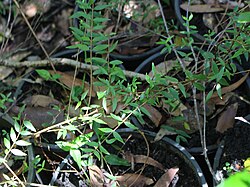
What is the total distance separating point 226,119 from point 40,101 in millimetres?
932

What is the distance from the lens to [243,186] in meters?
0.52

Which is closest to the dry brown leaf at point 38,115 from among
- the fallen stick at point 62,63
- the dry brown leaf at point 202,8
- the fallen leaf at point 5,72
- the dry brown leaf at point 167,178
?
the fallen stick at point 62,63

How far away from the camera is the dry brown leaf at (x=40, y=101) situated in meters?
2.13

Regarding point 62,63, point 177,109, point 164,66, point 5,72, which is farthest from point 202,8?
point 5,72

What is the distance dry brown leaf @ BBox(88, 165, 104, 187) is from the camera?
1.62 meters

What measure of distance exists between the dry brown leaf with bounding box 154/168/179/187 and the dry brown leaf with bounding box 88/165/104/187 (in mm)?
229

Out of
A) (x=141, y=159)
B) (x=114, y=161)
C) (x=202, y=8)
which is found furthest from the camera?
(x=202, y=8)

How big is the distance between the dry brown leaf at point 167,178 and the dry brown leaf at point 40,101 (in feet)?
2.33

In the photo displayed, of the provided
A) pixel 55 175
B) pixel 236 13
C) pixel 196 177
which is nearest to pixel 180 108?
pixel 196 177

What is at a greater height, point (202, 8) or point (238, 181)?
point (238, 181)

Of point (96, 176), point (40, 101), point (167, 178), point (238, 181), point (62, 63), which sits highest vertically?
point (238, 181)

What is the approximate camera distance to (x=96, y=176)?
1.64 m

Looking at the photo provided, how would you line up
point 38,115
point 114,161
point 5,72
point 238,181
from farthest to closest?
1. point 5,72
2. point 38,115
3. point 114,161
4. point 238,181

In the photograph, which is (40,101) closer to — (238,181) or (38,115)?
(38,115)
